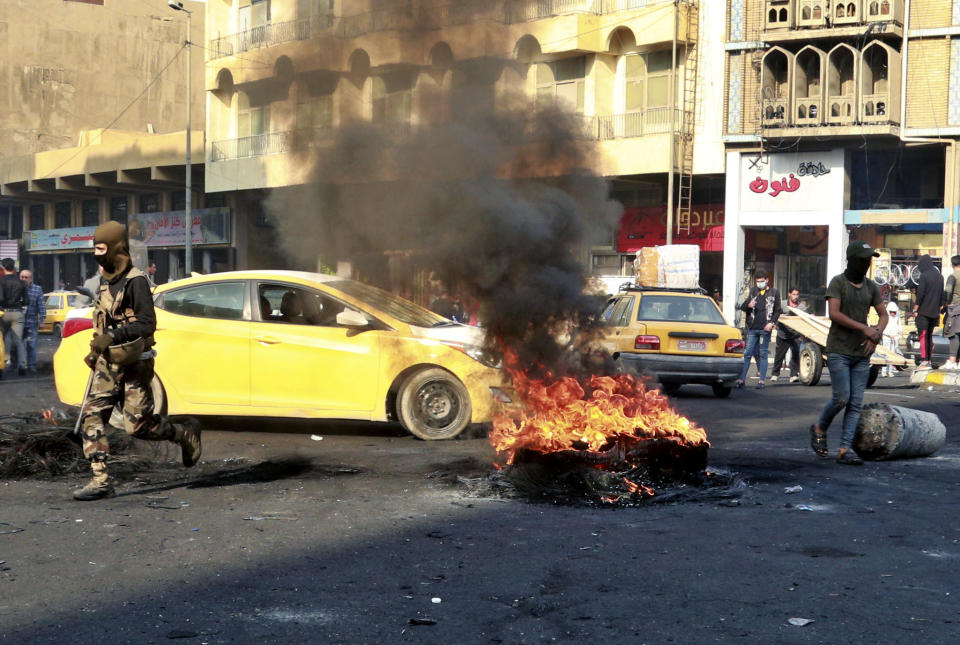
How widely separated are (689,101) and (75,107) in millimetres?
37844

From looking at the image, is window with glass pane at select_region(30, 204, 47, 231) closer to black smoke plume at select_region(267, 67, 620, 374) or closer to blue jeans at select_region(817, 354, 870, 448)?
black smoke plume at select_region(267, 67, 620, 374)

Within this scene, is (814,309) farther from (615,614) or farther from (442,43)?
(615,614)

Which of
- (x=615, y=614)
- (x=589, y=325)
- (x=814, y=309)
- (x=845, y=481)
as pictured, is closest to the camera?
(x=615, y=614)

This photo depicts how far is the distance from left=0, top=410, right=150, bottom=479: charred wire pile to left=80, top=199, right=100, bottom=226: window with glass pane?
1866 inches

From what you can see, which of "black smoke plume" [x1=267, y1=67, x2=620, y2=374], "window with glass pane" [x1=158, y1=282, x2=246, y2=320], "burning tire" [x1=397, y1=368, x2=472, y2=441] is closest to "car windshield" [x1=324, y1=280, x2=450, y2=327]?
"black smoke plume" [x1=267, y1=67, x2=620, y2=374]

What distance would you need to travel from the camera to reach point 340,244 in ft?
34.0

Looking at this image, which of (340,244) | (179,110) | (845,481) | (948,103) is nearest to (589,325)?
(845,481)

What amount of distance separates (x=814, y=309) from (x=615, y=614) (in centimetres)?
2877

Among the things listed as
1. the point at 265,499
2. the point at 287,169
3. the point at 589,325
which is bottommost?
the point at 265,499

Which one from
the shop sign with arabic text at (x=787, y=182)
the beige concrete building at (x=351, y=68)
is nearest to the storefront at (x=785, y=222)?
the shop sign with arabic text at (x=787, y=182)

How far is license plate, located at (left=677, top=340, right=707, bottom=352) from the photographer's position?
47.9ft

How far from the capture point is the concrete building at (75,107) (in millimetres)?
51000

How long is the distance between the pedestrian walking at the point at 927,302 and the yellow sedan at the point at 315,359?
10747 millimetres

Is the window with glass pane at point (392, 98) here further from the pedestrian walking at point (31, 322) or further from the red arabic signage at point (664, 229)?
the red arabic signage at point (664, 229)
